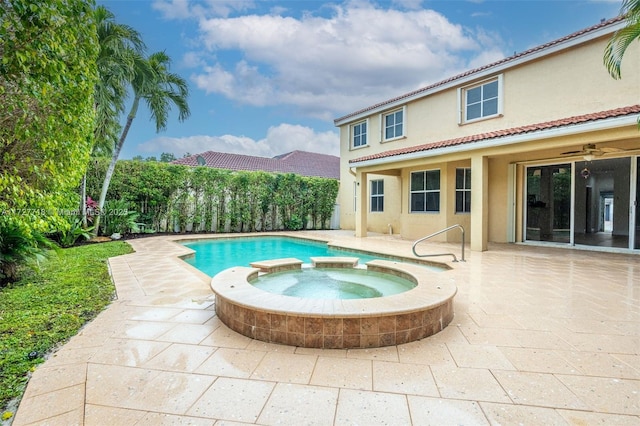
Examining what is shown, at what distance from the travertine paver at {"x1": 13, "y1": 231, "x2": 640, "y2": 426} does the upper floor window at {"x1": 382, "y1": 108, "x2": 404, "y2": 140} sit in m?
12.3

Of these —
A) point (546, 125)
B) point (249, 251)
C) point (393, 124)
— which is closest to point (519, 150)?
point (546, 125)

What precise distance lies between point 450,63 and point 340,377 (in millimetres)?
20623

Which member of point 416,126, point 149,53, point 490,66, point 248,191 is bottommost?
point 248,191

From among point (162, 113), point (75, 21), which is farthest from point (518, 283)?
point (162, 113)

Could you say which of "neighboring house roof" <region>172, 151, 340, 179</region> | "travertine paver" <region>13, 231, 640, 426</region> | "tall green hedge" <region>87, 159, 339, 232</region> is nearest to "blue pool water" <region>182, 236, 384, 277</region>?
"tall green hedge" <region>87, 159, 339, 232</region>

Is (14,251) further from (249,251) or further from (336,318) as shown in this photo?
(249,251)

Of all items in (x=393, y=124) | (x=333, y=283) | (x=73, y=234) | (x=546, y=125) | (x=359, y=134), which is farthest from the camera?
(x=359, y=134)

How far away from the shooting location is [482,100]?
12.4 m

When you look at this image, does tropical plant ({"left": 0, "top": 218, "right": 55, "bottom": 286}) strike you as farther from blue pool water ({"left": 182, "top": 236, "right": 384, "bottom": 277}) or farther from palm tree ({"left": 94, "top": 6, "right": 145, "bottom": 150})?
palm tree ({"left": 94, "top": 6, "right": 145, "bottom": 150})

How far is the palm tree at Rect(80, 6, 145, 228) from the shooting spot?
1082 cm

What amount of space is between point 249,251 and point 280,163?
22471 mm

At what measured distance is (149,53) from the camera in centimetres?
1256

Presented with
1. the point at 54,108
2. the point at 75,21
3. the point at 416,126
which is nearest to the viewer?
the point at 75,21

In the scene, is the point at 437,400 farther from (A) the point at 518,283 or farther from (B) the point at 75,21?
(B) the point at 75,21
